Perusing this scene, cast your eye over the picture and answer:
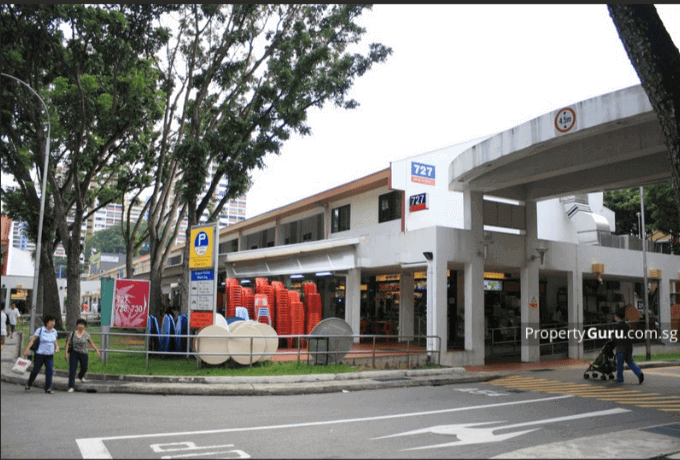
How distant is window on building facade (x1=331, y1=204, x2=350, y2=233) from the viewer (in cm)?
2858

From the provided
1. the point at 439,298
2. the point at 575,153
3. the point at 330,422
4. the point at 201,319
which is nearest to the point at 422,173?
the point at 439,298

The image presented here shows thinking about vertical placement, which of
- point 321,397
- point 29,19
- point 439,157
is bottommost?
point 321,397

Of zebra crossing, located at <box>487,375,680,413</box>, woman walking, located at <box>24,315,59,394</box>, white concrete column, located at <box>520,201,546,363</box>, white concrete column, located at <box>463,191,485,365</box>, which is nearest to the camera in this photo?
woman walking, located at <box>24,315,59,394</box>

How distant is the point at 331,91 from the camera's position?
806 inches

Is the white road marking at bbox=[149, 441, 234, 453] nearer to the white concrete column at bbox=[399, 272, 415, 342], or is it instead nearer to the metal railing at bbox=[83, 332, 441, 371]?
the metal railing at bbox=[83, 332, 441, 371]

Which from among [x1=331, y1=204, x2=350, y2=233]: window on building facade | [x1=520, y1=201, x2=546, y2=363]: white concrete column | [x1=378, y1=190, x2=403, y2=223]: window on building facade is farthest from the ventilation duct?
[x1=331, y1=204, x2=350, y2=233]: window on building facade

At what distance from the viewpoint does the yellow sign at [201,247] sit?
16.2 meters

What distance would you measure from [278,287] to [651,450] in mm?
16642

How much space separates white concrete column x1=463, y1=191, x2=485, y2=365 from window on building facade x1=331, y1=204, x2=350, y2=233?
30.0ft

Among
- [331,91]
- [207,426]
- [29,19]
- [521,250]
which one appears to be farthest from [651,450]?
[29,19]

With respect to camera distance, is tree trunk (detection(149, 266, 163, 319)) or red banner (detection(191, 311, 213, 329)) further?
tree trunk (detection(149, 266, 163, 319))

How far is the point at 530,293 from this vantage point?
2128 cm

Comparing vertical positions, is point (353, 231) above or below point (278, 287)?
above

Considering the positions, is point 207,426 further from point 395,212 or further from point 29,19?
point 395,212
